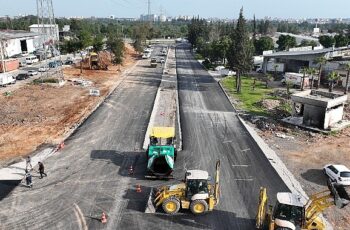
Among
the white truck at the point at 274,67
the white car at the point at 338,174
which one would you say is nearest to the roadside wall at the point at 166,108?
the white car at the point at 338,174

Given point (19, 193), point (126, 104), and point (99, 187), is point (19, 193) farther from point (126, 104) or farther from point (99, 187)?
point (126, 104)

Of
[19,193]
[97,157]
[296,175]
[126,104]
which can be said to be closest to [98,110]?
[126,104]

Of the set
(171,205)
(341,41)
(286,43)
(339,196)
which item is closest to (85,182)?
(171,205)

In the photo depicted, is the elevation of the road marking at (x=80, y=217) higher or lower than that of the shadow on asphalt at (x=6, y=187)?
lower

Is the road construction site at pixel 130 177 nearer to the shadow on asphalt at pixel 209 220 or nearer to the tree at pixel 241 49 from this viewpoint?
the shadow on asphalt at pixel 209 220

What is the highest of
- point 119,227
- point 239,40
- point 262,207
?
point 239,40

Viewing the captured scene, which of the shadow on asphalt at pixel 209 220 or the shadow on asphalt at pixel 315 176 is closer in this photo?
the shadow on asphalt at pixel 209 220

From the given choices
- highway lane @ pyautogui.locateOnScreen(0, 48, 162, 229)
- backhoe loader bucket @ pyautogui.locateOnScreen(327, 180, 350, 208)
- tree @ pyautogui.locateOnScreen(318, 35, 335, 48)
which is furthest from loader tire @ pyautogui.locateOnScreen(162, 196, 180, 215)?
tree @ pyautogui.locateOnScreen(318, 35, 335, 48)
